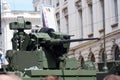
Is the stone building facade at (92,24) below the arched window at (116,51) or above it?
above

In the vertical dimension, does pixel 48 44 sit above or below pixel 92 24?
below

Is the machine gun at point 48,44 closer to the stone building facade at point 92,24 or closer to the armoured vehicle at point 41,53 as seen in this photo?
the armoured vehicle at point 41,53

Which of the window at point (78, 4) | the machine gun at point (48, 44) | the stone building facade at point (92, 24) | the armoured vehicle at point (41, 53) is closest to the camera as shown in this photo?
the armoured vehicle at point (41, 53)

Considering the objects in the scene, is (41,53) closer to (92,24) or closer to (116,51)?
(116,51)

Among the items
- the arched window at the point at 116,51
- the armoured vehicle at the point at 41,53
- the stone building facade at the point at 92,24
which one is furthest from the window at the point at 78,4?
the armoured vehicle at the point at 41,53

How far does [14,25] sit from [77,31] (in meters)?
28.8

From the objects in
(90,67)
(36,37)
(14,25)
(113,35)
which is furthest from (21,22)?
(113,35)

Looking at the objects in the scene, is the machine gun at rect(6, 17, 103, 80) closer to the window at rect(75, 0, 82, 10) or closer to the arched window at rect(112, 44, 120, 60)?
the arched window at rect(112, 44, 120, 60)

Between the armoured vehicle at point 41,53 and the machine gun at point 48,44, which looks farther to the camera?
the machine gun at point 48,44

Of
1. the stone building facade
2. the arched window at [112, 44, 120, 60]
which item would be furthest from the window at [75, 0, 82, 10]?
the arched window at [112, 44, 120, 60]

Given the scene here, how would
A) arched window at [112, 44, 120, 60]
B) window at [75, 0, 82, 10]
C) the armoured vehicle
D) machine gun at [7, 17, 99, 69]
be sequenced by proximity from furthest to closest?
window at [75, 0, 82, 10] < arched window at [112, 44, 120, 60] < machine gun at [7, 17, 99, 69] < the armoured vehicle

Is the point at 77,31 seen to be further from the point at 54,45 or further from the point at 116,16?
the point at 54,45

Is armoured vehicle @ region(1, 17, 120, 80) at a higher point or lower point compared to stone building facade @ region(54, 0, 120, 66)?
lower

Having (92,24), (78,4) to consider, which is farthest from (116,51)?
(78,4)
